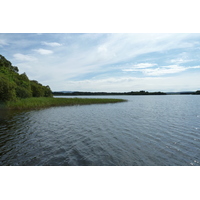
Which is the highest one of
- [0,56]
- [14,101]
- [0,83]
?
[0,56]

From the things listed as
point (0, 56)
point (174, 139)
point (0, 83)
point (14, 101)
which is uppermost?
point (0, 56)

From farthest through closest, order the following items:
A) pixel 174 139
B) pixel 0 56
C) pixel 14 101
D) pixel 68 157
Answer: pixel 0 56 < pixel 14 101 < pixel 174 139 < pixel 68 157

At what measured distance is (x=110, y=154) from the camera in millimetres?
9477

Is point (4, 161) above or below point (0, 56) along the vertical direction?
below

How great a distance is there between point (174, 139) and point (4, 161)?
14.8 m

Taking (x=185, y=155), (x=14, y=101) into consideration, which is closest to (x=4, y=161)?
(x=185, y=155)

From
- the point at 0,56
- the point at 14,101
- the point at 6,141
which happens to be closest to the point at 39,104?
the point at 14,101

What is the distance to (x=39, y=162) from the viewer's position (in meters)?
8.12

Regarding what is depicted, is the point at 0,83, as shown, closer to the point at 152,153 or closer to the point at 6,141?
the point at 6,141

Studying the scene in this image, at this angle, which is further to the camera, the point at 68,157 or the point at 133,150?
the point at 133,150

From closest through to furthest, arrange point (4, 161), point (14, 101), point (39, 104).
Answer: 1. point (4, 161)
2. point (14, 101)
3. point (39, 104)

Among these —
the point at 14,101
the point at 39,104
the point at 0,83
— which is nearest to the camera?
the point at 0,83

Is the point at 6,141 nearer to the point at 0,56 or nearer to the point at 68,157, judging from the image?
the point at 68,157

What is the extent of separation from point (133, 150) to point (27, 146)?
8.84 meters
